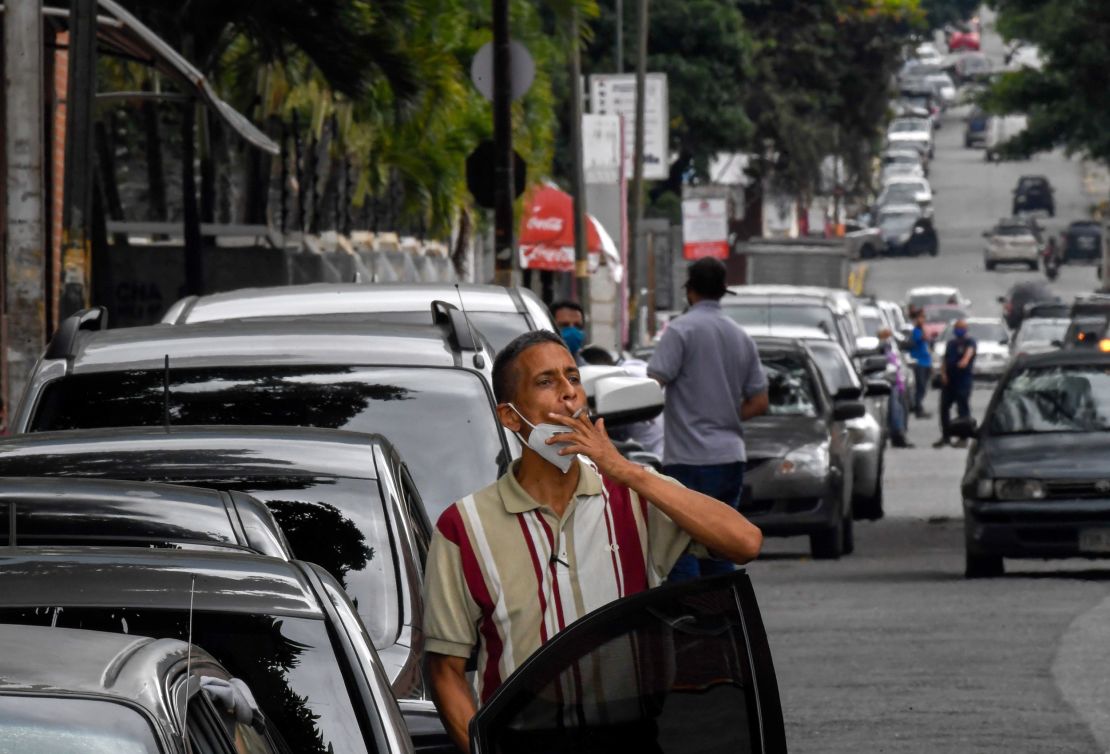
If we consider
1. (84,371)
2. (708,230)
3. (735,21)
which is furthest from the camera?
(735,21)

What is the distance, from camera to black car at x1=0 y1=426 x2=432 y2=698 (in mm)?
6645

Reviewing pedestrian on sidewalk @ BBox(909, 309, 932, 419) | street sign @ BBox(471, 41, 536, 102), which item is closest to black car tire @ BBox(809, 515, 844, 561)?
street sign @ BBox(471, 41, 536, 102)

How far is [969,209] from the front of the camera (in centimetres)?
10556

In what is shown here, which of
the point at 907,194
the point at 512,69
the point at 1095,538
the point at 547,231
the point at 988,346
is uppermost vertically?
the point at 512,69

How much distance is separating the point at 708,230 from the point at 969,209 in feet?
202

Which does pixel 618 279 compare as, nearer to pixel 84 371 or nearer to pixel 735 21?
pixel 735 21

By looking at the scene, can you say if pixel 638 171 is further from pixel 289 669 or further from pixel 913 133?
pixel 913 133

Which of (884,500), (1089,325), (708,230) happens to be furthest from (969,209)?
(884,500)

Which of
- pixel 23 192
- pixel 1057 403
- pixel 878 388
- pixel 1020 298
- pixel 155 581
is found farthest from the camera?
pixel 1020 298

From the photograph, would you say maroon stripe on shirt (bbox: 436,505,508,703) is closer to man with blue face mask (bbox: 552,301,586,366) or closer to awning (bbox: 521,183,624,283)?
man with blue face mask (bbox: 552,301,586,366)

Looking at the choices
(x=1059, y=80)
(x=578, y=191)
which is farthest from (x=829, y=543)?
(x=578, y=191)

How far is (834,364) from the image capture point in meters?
23.3

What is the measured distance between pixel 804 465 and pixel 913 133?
9949cm

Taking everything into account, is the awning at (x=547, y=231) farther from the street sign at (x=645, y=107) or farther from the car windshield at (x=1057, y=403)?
the car windshield at (x=1057, y=403)
